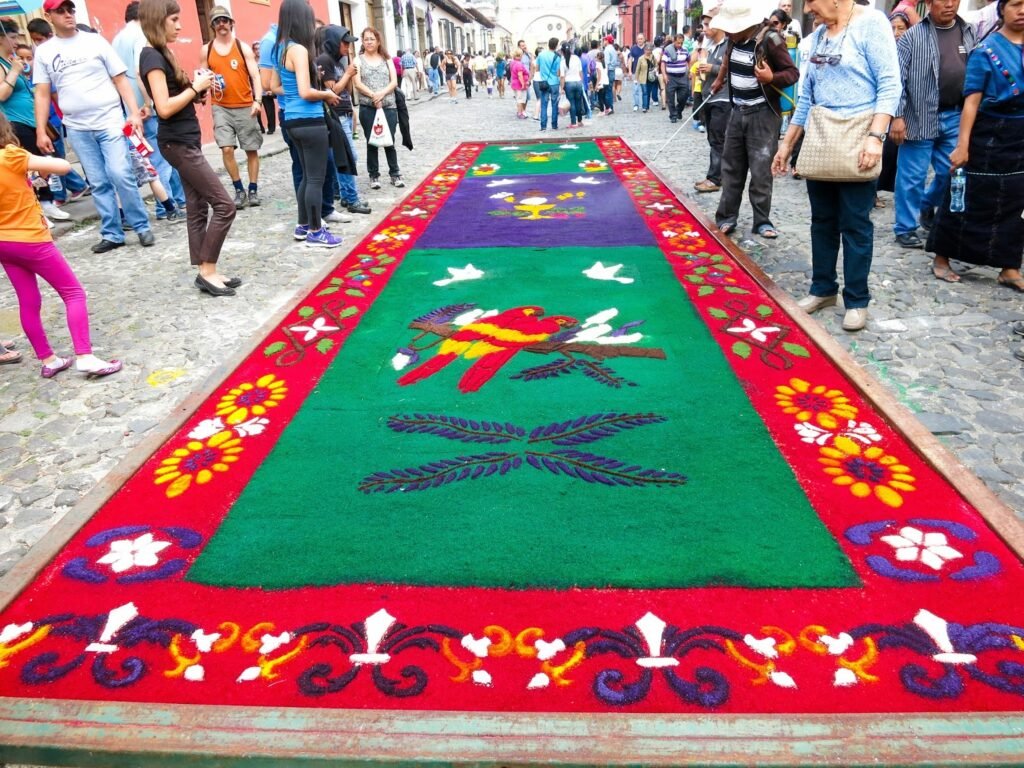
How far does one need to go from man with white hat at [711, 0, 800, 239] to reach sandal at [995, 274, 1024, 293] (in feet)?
5.39

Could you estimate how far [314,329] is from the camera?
4219 mm

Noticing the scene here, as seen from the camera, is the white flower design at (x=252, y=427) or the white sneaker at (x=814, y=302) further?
the white sneaker at (x=814, y=302)

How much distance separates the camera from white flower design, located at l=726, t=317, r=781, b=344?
3797 mm

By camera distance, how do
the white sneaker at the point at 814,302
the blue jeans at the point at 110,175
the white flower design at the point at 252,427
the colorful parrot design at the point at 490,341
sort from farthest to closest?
the blue jeans at the point at 110,175 < the white sneaker at the point at 814,302 < the colorful parrot design at the point at 490,341 < the white flower design at the point at 252,427

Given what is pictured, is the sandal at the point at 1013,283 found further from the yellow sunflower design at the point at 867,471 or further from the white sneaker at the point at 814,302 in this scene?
the yellow sunflower design at the point at 867,471

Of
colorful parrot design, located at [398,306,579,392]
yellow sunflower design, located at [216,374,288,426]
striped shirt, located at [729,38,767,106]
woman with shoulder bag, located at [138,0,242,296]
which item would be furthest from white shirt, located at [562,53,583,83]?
yellow sunflower design, located at [216,374,288,426]

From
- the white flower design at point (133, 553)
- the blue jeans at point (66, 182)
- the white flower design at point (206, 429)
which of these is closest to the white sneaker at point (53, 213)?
the blue jeans at point (66, 182)

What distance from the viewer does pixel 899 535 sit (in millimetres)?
2291

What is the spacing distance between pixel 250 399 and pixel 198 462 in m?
0.55

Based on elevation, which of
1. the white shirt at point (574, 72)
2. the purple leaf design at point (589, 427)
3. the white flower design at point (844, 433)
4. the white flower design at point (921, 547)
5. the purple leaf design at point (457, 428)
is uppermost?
the white shirt at point (574, 72)

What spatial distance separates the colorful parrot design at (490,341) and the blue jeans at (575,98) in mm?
10087

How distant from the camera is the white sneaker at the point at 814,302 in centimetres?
411

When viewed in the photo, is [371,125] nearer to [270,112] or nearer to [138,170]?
[138,170]

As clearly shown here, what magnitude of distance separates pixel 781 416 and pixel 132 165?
6.11 m
